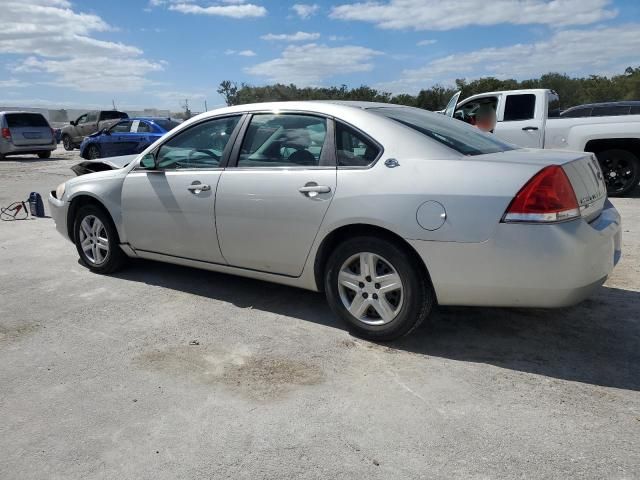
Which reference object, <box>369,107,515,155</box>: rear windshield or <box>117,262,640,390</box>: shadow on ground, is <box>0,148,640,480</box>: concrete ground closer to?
<box>117,262,640,390</box>: shadow on ground

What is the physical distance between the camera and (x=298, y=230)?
3.84 meters

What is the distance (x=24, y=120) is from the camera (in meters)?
19.9

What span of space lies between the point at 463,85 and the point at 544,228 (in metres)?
36.5

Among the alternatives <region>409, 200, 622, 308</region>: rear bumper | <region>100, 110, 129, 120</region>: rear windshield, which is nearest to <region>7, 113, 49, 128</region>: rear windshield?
<region>100, 110, 129, 120</region>: rear windshield

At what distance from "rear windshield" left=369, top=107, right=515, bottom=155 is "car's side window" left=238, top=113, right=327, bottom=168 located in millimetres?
441

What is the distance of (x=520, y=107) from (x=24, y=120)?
682 inches

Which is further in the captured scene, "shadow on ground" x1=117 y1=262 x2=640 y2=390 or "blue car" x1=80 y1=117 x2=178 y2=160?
"blue car" x1=80 y1=117 x2=178 y2=160

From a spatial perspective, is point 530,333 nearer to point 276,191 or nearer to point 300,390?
point 300,390

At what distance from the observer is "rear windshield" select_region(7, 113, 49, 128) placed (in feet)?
64.1

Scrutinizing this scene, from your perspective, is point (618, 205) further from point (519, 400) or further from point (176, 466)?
point (176, 466)

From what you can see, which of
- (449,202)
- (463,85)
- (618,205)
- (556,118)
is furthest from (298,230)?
(463,85)

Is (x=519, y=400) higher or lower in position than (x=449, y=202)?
lower

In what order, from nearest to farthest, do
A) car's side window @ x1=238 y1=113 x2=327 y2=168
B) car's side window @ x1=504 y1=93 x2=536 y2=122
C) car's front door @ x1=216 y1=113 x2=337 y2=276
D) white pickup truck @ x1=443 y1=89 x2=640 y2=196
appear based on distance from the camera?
car's front door @ x1=216 y1=113 x2=337 y2=276 < car's side window @ x1=238 y1=113 x2=327 y2=168 < white pickup truck @ x1=443 y1=89 x2=640 y2=196 < car's side window @ x1=504 y1=93 x2=536 y2=122

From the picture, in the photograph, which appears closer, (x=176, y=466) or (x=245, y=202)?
(x=176, y=466)
